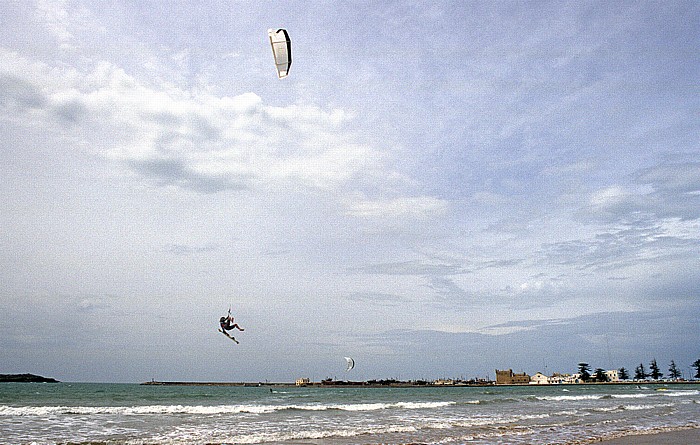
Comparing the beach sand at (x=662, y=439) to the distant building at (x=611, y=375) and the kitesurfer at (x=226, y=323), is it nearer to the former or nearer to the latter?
the kitesurfer at (x=226, y=323)

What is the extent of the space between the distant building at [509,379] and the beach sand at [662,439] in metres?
142

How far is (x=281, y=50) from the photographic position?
11258 millimetres

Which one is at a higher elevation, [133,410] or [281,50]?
[281,50]

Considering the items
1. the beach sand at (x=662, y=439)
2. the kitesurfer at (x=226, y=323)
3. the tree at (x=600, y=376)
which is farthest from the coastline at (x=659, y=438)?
the tree at (x=600, y=376)

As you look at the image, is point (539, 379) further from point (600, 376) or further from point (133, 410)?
point (133, 410)

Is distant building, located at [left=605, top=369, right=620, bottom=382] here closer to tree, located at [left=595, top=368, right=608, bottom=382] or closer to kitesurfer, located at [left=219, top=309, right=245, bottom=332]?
tree, located at [left=595, top=368, right=608, bottom=382]

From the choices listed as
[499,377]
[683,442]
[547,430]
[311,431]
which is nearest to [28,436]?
[311,431]

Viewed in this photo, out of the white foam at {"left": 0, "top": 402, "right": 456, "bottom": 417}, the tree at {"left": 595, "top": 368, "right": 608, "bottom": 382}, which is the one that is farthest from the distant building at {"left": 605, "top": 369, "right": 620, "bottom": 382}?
the white foam at {"left": 0, "top": 402, "right": 456, "bottom": 417}

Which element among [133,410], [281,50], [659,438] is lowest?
[659,438]

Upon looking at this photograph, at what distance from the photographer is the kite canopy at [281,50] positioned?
11062 mm

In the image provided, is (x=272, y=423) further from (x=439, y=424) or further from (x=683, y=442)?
(x=683, y=442)

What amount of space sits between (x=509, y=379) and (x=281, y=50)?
155564 mm

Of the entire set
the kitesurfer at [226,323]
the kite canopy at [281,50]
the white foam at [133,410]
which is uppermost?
the kite canopy at [281,50]

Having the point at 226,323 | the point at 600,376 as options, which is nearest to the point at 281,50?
the point at 226,323
